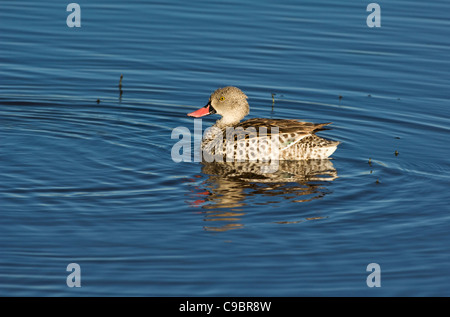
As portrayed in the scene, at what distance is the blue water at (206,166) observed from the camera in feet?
24.9

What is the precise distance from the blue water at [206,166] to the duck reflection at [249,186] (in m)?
0.04

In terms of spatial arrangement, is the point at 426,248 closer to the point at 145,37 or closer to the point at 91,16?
the point at 145,37

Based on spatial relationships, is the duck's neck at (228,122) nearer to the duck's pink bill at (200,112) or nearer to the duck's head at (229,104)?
the duck's head at (229,104)

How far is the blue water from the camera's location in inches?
298

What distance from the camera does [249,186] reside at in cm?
1001

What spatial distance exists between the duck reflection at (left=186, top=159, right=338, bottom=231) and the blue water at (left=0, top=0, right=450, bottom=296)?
0.13 ft

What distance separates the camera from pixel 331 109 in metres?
13.2

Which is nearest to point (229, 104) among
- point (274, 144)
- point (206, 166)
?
point (274, 144)

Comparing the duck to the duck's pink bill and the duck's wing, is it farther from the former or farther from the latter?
the duck's pink bill
